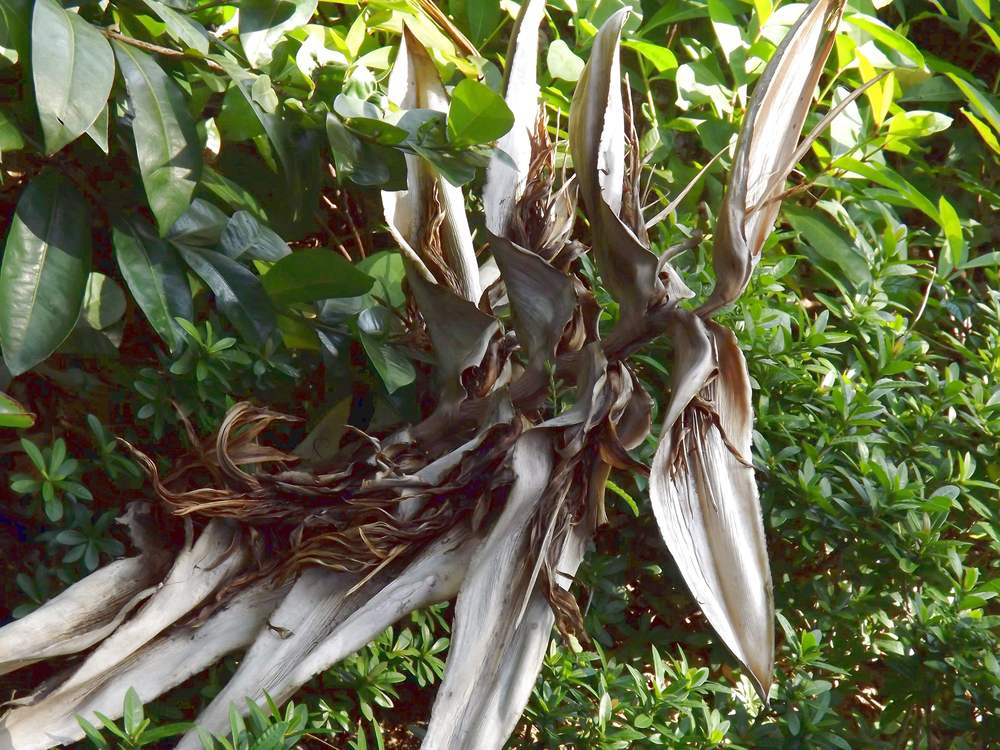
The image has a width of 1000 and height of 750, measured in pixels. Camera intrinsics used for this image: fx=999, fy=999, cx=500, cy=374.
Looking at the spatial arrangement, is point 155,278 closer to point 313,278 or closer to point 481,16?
point 313,278

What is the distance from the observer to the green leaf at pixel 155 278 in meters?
0.99

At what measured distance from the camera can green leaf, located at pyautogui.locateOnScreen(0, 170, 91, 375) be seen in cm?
91

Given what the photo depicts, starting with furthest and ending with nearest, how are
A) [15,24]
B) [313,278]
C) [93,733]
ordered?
[313,278]
[15,24]
[93,733]

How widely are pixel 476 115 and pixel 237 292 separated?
309mm

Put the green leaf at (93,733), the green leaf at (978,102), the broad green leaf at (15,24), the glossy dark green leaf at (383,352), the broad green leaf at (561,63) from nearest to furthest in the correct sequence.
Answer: the green leaf at (93,733), the broad green leaf at (15,24), the glossy dark green leaf at (383,352), the broad green leaf at (561,63), the green leaf at (978,102)

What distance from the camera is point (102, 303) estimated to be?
1.03 m

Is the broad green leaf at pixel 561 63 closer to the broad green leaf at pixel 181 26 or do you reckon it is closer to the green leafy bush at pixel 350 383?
the green leafy bush at pixel 350 383

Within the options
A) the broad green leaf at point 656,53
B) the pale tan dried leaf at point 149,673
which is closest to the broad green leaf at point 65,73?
the pale tan dried leaf at point 149,673

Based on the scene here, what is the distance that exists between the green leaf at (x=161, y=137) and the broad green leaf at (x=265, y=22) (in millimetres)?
109

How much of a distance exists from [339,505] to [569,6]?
925mm

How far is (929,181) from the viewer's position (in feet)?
5.62

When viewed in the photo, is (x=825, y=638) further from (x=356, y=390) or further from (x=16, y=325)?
(x=16, y=325)

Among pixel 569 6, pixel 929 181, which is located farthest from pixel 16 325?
pixel 929 181

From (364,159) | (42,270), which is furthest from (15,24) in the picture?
(364,159)
